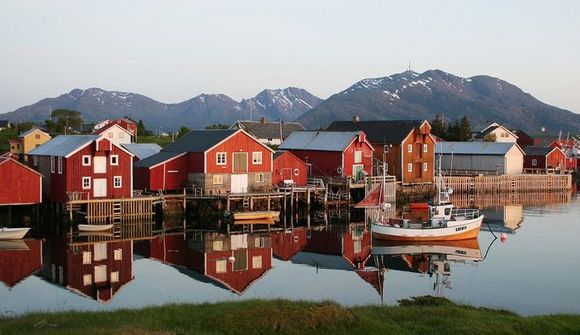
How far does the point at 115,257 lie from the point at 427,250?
1648 centimetres

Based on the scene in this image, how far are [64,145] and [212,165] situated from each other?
10.3 meters

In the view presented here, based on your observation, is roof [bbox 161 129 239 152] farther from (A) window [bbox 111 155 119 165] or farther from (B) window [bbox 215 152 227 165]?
(A) window [bbox 111 155 119 165]

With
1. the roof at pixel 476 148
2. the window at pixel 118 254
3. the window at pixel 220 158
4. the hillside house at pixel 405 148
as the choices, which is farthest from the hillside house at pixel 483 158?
the window at pixel 118 254

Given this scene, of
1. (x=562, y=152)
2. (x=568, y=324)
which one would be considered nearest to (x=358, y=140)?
(x=562, y=152)

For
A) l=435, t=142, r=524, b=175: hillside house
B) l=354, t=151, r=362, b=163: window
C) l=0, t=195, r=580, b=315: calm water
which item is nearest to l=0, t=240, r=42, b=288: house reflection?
l=0, t=195, r=580, b=315: calm water

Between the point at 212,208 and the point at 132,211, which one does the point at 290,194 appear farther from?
the point at 132,211

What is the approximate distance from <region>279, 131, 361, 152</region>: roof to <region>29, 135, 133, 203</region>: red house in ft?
68.8

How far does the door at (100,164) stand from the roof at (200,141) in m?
7.37

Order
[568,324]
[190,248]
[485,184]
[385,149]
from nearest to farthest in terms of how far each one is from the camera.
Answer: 1. [568,324]
2. [190,248]
3. [385,149]
4. [485,184]

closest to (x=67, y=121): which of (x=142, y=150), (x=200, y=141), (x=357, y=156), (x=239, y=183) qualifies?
(x=142, y=150)

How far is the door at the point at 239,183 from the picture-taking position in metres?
52.1

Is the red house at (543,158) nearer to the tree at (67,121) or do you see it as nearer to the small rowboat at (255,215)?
the small rowboat at (255,215)

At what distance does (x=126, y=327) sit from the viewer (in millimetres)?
15242

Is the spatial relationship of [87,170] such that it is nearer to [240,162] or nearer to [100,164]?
[100,164]
